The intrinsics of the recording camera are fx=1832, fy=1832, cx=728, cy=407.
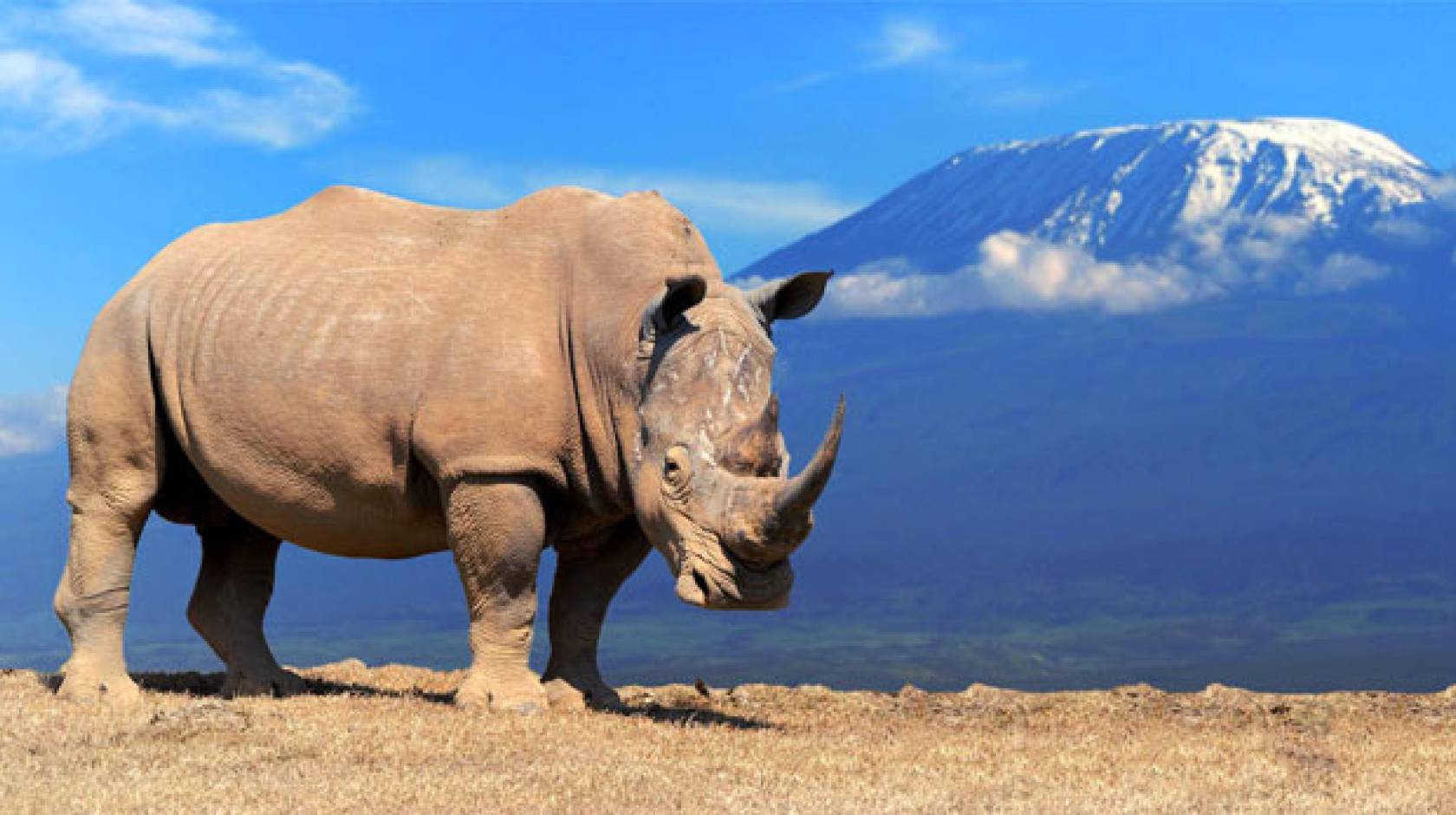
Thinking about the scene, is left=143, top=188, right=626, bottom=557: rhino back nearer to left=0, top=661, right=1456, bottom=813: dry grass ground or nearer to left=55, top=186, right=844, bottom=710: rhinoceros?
left=55, top=186, right=844, bottom=710: rhinoceros

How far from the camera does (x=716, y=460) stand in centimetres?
1104

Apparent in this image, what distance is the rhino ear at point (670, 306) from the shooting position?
1150cm

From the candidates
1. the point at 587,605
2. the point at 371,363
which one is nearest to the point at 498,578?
the point at 587,605

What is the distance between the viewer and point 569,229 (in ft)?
41.4

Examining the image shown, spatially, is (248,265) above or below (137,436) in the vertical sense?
above

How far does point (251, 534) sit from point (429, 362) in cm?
313

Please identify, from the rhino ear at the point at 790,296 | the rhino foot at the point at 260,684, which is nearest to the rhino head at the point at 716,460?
the rhino ear at the point at 790,296

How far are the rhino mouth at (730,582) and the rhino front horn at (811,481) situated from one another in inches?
20.2

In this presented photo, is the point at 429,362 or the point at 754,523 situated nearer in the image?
the point at 754,523

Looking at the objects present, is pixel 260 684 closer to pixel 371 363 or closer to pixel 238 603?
pixel 238 603

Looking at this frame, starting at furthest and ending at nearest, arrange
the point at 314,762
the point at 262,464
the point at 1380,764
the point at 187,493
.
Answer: the point at 187,493
the point at 262,464
the point at 1380,764
the point at 314,762

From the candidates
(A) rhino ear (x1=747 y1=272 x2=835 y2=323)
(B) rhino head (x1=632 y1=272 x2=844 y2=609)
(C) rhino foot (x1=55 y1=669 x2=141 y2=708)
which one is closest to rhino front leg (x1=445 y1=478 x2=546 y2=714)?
(B) rhino head (x1=632 y1=272 x2=844 y2=609)

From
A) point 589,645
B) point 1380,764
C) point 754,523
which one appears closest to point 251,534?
point 589,645

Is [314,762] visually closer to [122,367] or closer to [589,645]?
[589,645]
